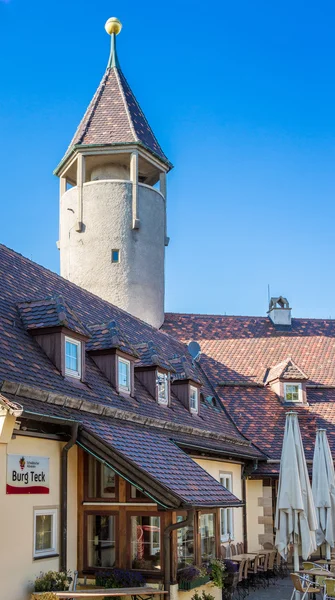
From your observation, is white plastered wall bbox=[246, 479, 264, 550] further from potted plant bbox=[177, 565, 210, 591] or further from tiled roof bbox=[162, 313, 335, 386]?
potted plant bbox=[177, 565, 210, 591]

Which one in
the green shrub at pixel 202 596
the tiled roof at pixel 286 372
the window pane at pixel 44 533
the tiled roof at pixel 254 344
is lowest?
the green shrub at pixel 202 596

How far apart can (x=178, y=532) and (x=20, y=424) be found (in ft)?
13.7

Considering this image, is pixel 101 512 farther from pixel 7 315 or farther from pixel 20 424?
pixel 7 315

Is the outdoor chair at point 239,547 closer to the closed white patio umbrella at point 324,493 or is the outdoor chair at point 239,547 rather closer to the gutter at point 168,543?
the closed white patio umbrella at point 324,493

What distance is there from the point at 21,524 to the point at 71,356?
12.8ft

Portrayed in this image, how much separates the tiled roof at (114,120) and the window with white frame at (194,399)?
11429 mm

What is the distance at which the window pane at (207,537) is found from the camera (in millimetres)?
15648

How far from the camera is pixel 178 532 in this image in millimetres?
13938

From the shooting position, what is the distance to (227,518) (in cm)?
2136

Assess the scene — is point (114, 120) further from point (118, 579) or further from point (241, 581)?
point (118, 579)

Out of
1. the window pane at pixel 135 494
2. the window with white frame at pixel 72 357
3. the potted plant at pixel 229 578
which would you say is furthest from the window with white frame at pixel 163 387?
the window pane at pixel 135 494

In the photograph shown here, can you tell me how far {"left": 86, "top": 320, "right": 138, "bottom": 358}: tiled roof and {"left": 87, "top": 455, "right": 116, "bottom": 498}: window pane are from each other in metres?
3.32

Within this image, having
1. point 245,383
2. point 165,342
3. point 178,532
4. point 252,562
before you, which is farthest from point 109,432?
point 245,383

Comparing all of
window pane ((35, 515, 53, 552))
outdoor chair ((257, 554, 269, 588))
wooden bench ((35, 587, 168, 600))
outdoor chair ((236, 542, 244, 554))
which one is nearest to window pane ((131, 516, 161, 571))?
wooden bench ((35, 587, 168, 600))
